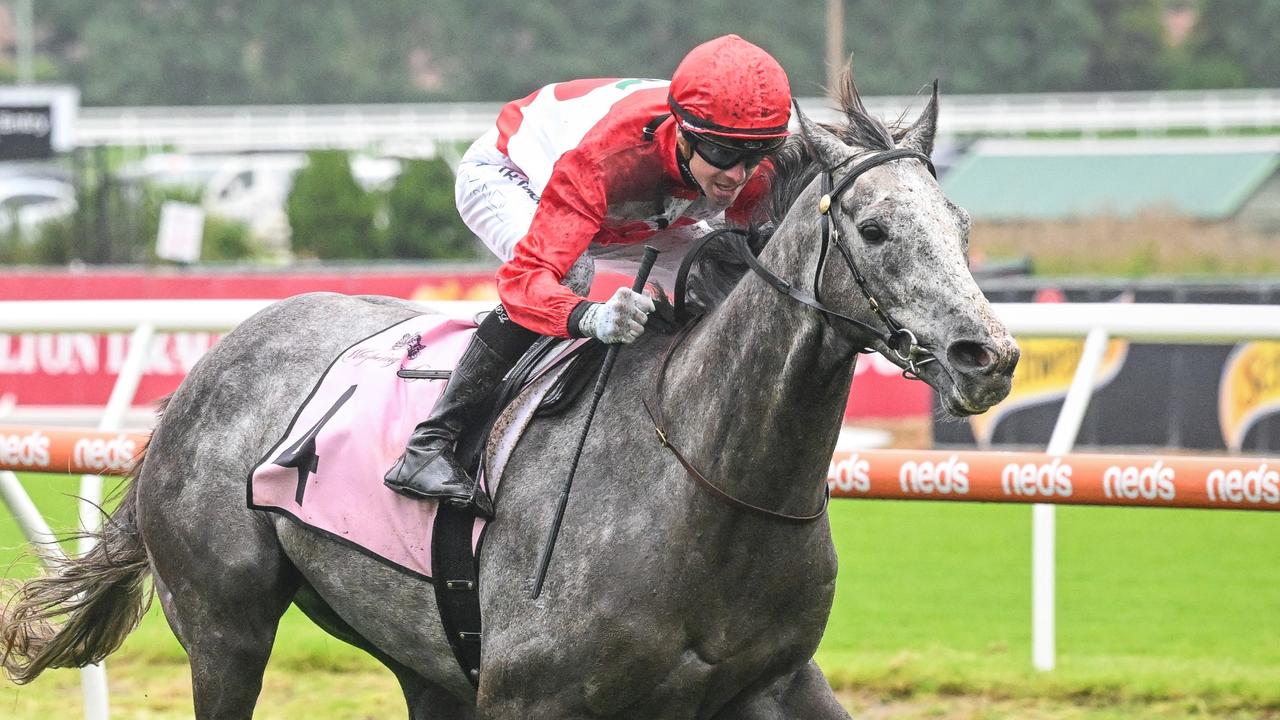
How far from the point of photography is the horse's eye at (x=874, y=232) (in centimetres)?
267

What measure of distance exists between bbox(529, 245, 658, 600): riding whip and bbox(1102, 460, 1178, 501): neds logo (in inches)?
56.5

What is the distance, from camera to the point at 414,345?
3.49 meters

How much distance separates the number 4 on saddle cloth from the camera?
319 centimetres

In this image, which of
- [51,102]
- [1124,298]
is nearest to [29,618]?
[1124,298]

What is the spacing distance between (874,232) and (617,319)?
0.51 meters

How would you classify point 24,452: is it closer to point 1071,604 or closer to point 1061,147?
point 1071,604

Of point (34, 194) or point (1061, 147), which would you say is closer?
point (34, 194)

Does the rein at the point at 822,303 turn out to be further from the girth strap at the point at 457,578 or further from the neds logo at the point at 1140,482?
the neds logo at the point at 1140,482

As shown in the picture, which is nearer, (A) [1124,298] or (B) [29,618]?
(B) [29,618]

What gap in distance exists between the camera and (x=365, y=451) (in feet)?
11.0

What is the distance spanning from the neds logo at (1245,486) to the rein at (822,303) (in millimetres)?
1250

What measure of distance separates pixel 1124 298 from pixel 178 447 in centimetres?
852

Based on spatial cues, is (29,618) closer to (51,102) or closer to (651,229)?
(651,229)

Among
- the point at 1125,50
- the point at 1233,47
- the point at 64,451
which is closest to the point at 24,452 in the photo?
the point at 64,451
